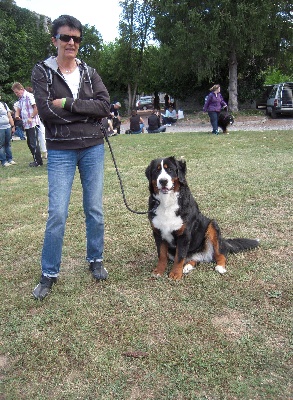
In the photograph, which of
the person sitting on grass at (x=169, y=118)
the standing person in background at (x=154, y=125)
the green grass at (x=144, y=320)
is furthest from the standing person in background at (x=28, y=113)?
the person sitting on grass at (x=169, y=118)

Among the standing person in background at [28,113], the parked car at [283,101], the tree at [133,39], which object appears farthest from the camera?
the tree at [133,39]

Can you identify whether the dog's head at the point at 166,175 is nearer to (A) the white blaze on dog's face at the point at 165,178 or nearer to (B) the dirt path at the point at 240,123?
(A) the white blaze on dog's face at the point at 165,178

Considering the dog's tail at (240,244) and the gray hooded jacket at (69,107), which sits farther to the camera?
the dog's tail at (240,244)

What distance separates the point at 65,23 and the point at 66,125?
2.67ft

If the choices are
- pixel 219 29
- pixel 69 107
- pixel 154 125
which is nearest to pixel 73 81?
pixel 69 107

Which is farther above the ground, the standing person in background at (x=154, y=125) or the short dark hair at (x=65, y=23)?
the short dark hair at (x=65, y=23)

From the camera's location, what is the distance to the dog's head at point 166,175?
3551 millimetres

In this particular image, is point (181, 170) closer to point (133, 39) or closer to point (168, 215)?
point (168, 215)

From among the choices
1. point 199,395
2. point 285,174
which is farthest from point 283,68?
point 199,395

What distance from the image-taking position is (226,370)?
2506mm

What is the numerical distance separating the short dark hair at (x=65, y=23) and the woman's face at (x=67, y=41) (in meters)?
0.03

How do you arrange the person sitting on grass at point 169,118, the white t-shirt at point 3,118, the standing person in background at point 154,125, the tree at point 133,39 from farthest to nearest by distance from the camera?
the tree at point 133,39 < the person sitting on grass at point 169,118 < the standing person in background at point 154,125 < the white t-shirt at point 3,118

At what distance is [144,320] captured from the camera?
3.12m

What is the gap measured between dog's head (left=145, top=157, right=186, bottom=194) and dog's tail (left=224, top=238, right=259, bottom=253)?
94cm
